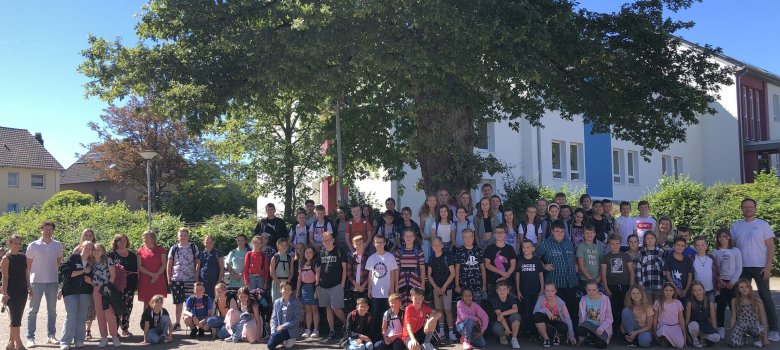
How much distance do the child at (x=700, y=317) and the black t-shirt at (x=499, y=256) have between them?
2571 mm

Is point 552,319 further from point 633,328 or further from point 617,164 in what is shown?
point 617,164

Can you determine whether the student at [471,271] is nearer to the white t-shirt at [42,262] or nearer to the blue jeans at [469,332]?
the blue jeans at [469,332]

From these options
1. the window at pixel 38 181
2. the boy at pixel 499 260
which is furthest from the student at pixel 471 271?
the window at pixel 38 181

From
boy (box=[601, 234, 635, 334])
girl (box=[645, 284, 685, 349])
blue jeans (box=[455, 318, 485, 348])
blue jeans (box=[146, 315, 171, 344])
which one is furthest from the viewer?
blue jeans (box=[146, 315, 171, 344])

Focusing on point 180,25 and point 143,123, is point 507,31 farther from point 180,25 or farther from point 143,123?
point 143,123

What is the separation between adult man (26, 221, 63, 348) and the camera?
994 centimetres

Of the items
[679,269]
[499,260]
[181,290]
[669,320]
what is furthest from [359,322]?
[679,269]

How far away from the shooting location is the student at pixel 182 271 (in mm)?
11391

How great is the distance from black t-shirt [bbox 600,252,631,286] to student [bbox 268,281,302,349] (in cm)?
476

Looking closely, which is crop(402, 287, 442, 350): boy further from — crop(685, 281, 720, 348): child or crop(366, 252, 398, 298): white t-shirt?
crop(685, 281, 720, 348): child

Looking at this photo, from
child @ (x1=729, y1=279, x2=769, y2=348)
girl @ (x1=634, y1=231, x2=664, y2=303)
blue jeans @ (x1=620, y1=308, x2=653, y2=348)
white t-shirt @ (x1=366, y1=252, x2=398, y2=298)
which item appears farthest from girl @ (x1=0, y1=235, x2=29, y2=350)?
child @ (x1=729, y1=279, x2=769, y2=348)

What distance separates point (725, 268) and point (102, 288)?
9.52 metres

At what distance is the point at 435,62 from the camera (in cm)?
1091

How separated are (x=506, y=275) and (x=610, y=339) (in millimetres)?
1781
